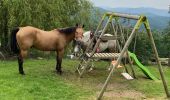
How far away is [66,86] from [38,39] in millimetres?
2137

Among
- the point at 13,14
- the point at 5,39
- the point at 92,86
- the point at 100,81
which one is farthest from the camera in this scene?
the point at 5,39

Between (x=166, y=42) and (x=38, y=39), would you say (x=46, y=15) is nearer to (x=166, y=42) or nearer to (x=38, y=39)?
(x=38, y=39)

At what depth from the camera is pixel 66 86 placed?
9445 mm

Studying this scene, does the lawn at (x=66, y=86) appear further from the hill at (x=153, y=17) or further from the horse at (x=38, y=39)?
the hill at (x=153, y=17)

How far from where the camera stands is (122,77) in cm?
1139

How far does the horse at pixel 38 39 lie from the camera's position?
1062 centimetres

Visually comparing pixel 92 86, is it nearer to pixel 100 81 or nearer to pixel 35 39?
pixel 100 81

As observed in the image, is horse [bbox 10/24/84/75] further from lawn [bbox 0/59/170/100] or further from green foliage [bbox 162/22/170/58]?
green foliage [bbox 162/22/170/58]

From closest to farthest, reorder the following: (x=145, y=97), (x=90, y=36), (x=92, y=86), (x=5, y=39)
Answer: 1. (x=145, y=97)
2. (x=92, y=86)
3. (x=90, y=36)
4. (x=5, y=39)

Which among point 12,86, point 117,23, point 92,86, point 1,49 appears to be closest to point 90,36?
point 117,23

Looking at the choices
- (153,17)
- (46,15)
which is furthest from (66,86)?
(153,17)

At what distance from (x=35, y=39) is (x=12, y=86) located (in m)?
2.26

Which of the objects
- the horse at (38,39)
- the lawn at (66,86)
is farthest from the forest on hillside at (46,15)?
the horse at (38,39)

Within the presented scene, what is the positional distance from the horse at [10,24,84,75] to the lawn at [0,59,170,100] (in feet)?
2.10
